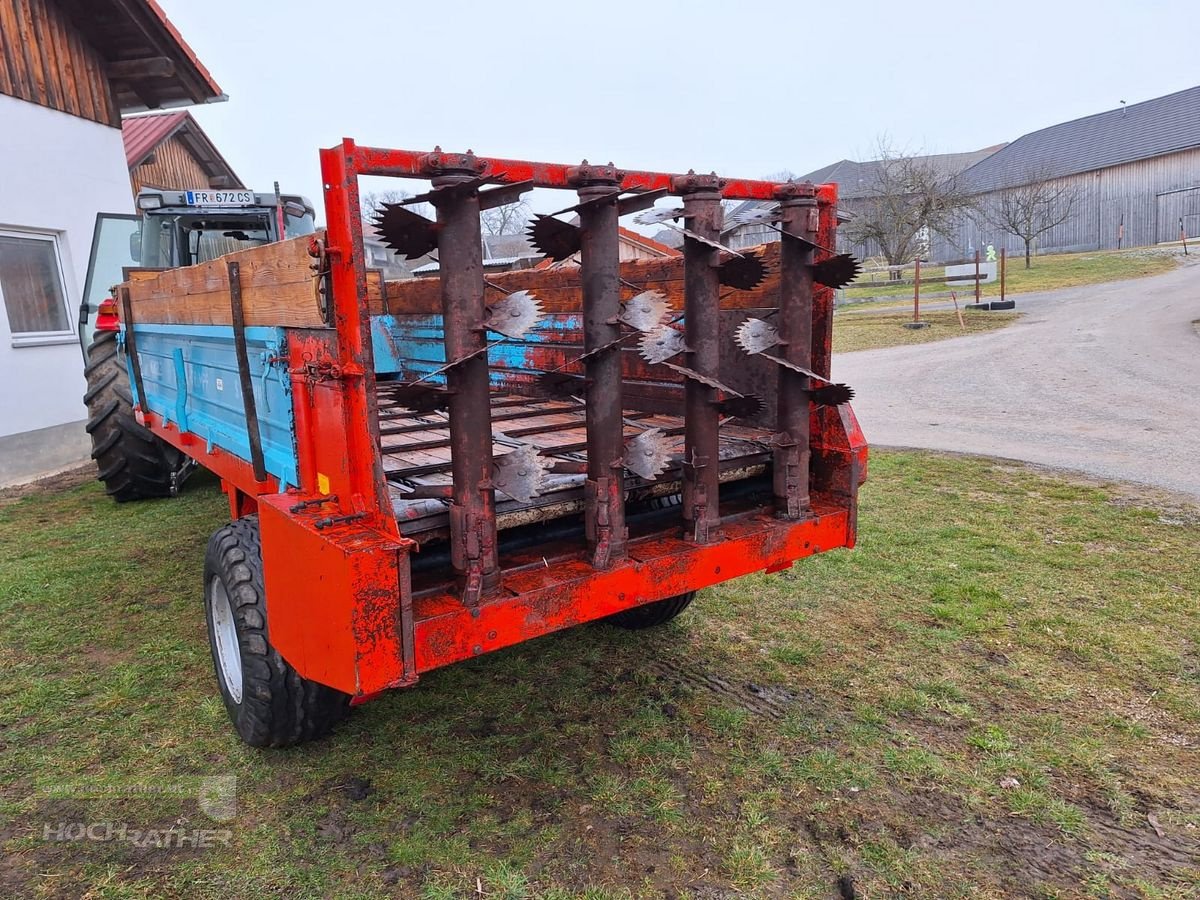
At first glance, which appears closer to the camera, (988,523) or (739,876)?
(739,876)

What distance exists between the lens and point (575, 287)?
384 centimetres

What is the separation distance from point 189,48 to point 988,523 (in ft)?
34.1

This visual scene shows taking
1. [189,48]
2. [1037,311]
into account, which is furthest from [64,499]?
[1037,311]

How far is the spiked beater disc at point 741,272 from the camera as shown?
2.45 metres

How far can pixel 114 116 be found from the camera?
9.69 metres

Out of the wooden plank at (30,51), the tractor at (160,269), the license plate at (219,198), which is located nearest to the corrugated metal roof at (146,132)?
the wooden plank at (30,51)

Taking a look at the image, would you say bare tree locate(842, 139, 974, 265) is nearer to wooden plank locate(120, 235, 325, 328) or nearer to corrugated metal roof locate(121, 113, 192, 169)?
corrugated metal roof locate(121, 113, 192, 169)

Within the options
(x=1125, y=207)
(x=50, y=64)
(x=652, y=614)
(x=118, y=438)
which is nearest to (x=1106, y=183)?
(x=1125, y=207)

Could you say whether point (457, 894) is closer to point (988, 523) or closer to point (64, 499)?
point (988, 523)

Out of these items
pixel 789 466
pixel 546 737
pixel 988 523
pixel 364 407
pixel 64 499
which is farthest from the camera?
pixel 64 499

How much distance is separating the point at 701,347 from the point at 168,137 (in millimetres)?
18354

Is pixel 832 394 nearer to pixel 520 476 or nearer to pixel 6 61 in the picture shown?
pixel 520 476

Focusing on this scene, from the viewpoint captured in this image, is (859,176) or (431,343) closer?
(431,343)

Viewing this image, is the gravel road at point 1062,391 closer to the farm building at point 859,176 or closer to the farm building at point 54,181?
the farm building at point 54,181
